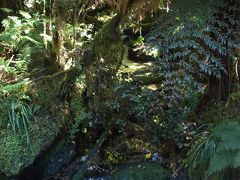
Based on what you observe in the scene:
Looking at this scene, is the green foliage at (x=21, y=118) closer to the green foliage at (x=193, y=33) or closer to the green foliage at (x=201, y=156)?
the green foliage at (x=193, y=33)

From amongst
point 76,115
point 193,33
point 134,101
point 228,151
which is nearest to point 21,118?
point 76,115

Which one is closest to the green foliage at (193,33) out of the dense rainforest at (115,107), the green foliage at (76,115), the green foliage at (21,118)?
the dense rainforest at (115,107)

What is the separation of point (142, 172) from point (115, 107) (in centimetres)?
90

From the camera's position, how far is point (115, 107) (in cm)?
284

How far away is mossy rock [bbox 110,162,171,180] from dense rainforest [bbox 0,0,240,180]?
1 cm

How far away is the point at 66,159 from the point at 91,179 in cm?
57

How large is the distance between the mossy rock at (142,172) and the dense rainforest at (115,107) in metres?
0.01

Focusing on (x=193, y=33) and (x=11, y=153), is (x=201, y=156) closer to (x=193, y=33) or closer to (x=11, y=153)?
(x=193, y=33)

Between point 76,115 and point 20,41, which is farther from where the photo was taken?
point 20,41

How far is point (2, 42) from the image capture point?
4020mm

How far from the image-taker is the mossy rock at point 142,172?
256 centimetres

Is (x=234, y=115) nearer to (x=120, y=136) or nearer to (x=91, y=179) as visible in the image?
(x=120, y=136)

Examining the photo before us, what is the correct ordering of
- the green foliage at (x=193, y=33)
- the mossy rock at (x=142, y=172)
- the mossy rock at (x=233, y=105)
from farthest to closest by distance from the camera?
the mossy rock at (x=142, y=172), the mossy rock at (x=233, y=105), the green foliage at (x=193, y=33)

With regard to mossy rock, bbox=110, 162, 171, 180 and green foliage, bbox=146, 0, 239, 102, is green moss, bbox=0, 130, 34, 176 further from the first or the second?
green foliage, bbox=146, 0, 239, 102
